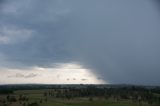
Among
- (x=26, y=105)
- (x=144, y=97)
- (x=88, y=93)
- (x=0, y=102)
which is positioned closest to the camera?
(x=26, y=105)

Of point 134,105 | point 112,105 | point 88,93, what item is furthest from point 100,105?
point 88,93

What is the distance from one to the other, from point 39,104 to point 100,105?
61.1ft

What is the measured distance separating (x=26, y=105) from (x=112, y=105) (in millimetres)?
26047

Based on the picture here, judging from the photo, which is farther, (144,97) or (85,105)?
(144,97)

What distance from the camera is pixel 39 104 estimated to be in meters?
91.4

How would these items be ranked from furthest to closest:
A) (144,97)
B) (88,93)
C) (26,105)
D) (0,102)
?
1. (88,93)
2. (144,97)
3. (0,102)
4. (26,105)

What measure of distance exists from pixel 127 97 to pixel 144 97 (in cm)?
788

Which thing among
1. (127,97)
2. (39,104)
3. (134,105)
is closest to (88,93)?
(127,97)

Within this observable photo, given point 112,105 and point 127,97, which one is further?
point 127,97

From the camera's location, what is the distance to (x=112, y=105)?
9231 centimetres

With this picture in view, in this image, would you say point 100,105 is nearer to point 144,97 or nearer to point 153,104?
point 153,104

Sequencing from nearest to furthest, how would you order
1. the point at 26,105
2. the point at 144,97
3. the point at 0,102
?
the point at 26,105 → the point at 0,102 → the point at 144,97

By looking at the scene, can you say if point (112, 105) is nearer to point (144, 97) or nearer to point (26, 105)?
point (26, 105)

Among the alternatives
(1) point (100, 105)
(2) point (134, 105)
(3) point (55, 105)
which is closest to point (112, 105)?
(1) point (100, 105)
